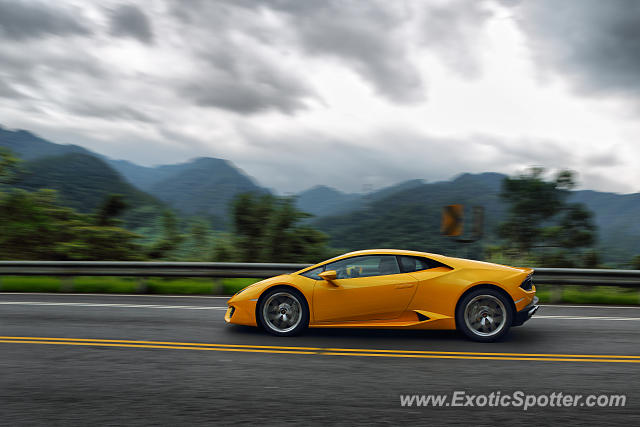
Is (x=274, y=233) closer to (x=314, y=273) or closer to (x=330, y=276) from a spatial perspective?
(x=314, y=273)

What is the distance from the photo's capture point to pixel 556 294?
988 centimetres

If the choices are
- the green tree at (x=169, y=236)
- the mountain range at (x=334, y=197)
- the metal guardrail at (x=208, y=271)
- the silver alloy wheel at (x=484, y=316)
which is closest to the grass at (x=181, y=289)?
the metal guardrail at (x=208, y=271)

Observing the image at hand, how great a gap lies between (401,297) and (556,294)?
5.55 m

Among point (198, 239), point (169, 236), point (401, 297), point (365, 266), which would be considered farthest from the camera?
point (169, 236)

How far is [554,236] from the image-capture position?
20922mm

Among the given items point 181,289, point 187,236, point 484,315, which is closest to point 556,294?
point 484,315

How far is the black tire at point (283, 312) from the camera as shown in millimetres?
6238

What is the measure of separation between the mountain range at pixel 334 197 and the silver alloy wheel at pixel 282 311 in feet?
26.0

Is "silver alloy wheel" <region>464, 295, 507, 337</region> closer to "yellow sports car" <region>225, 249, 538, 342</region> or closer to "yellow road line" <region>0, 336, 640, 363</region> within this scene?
"yellow sports car" <region>225, 249, 538, 342</region>

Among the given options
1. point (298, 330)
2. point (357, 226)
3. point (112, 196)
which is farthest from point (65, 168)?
point (298, 330)

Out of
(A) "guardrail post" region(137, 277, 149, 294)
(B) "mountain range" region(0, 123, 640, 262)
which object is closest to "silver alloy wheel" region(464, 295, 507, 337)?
(B) "mountain range" region(0, 123, 640, 262)

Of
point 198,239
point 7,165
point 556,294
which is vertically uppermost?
point 7,165

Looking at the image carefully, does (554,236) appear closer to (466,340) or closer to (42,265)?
(466,340)

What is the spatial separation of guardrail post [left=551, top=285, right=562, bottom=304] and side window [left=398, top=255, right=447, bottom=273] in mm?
4973
